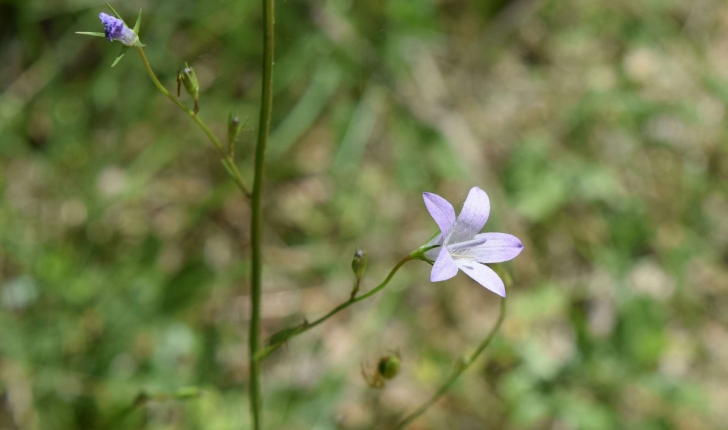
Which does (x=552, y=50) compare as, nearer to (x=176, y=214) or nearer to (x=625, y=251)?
(x=625, y=251)

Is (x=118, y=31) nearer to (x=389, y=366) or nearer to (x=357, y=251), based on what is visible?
(x=357, y=251)

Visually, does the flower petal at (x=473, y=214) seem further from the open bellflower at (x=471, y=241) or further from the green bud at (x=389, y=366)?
the green bud at (x=389, y=366)

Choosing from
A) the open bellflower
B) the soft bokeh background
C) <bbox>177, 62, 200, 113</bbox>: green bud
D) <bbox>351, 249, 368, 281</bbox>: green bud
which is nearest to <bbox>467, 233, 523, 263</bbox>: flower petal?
the open bellflower

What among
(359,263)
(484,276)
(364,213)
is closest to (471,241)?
(484,276)

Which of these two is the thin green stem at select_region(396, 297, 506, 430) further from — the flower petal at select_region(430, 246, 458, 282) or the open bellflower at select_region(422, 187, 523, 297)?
the flower petal at select_region(430, 246, 458, 282)

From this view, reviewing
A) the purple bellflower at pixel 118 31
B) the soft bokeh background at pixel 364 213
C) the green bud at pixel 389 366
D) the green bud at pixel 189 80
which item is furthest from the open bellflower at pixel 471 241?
the soft bokeh background at pixel 364 213

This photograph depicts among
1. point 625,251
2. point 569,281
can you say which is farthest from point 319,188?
point 625,251
